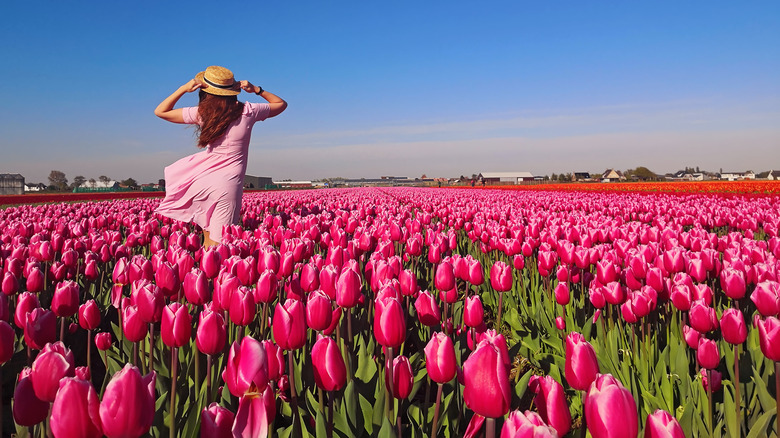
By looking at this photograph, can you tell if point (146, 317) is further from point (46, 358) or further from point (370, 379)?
point (370, 379)

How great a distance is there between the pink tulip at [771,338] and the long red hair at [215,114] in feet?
19.4

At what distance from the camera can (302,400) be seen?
224 cm

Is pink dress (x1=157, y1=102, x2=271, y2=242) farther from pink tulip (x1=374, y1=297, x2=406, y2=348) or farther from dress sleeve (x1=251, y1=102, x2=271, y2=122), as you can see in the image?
pink tulip (x1=374, y1=297, x2=406, y2=348)

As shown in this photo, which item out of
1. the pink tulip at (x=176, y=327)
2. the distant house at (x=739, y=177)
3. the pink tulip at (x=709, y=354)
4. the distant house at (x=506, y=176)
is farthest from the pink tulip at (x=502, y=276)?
the distant house at (x=506, y=176)

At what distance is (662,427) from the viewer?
98 cm

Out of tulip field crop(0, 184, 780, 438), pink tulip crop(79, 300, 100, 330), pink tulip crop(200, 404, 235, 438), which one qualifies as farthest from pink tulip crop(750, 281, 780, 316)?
pink tulip crop(79, 300, 100, 330)

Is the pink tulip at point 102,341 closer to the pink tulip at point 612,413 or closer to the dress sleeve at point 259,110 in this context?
the pink tulip at point 612,413

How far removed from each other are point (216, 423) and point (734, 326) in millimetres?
2227

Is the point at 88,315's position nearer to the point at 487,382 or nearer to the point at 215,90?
the point at 487,382

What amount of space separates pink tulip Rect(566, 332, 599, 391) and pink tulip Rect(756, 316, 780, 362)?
2.79 ft

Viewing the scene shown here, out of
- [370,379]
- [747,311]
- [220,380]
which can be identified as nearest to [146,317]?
[220,380]

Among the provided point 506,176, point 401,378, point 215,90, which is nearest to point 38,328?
point 401,378

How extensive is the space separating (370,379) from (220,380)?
87cm

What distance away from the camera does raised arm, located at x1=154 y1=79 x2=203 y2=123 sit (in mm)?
6039
